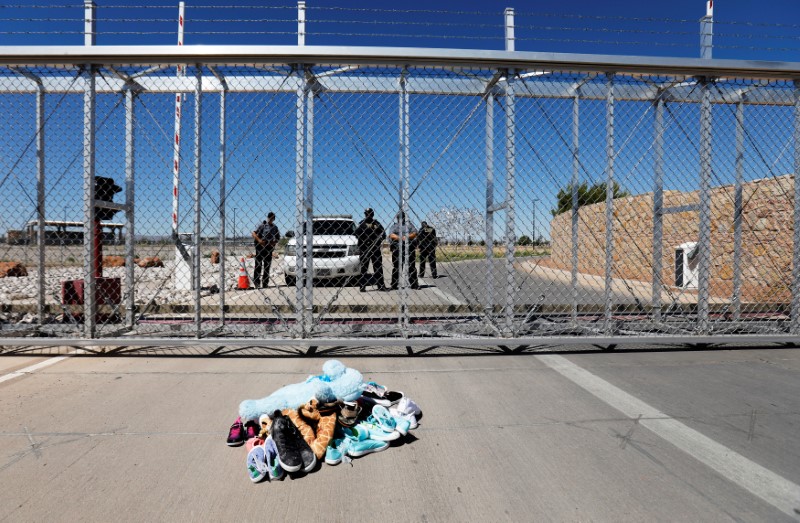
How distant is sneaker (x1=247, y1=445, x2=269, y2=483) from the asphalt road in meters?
0.06

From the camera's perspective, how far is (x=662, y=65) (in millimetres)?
4922

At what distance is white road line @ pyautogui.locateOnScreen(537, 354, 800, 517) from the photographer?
225cm

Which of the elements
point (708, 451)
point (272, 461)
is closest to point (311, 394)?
point (272, 461)

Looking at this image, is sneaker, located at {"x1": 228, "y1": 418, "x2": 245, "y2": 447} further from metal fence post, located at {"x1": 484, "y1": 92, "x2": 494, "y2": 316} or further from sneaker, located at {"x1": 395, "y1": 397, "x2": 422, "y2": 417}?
metal fence post, located at {"x1": 484, "y1": 92, "x2": 494, "y2": 316}

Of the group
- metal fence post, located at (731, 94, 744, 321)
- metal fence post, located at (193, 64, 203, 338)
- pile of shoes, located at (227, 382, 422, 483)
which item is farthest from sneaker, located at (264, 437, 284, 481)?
metal fence post, located at (731, 94, 744, 321)

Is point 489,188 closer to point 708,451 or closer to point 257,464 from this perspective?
point 708,451

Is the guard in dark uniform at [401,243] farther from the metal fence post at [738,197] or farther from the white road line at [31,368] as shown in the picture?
the metal fence post at [738,197]

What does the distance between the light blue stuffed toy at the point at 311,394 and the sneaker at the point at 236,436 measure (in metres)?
0.06

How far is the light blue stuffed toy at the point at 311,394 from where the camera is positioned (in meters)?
2.86

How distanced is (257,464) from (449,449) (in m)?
1.10

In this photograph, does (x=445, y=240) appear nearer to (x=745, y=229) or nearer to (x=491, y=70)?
(x=491, y=70)

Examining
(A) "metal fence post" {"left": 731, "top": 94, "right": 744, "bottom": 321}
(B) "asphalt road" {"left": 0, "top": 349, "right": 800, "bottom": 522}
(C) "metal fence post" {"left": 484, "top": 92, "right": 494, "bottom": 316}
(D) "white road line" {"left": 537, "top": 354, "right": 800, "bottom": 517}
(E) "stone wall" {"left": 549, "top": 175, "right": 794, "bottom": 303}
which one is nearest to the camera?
(B) "asphalt road" {"left": 0, "top": 349, "right": 800, "bottom": 522}

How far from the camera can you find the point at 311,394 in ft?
9.76

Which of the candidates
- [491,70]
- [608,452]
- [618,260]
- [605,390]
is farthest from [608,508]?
[618,260]
